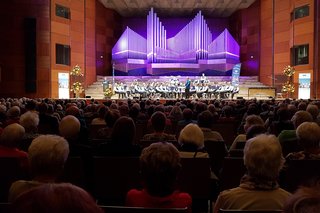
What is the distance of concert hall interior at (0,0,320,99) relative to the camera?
2058 centimetres

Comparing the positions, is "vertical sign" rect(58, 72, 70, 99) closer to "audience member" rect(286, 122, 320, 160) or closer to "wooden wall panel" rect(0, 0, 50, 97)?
"wooden wall panel" rect(0, 0, 50, 97)

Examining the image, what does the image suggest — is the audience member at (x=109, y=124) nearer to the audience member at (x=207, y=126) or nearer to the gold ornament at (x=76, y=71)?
the audience member at (x=207, y=126)

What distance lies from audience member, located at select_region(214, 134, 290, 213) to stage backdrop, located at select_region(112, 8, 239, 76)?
23026mm

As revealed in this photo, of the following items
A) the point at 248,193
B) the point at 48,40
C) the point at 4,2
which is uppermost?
the point at 4,2

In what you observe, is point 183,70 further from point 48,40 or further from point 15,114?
point 15,114

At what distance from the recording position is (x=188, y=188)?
3.62 m

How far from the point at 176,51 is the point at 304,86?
27.3ft

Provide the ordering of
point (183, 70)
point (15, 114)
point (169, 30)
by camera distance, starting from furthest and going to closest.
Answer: point (169, 30), point (183, 70), point (15, 114)

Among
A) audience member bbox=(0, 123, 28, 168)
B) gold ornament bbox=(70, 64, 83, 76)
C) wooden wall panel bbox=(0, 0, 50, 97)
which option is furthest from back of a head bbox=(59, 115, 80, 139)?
gold ornament bbox=(70, 64, 83, 76)

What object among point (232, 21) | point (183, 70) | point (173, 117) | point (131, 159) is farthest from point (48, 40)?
point (131, 159)

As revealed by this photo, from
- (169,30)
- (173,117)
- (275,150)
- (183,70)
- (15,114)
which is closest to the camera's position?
(275,150)

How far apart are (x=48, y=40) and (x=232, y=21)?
12057mm

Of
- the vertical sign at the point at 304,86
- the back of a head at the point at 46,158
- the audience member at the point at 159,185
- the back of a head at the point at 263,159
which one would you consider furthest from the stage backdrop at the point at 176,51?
the audience member at the point at 159,185

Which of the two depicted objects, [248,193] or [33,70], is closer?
[248,193]
